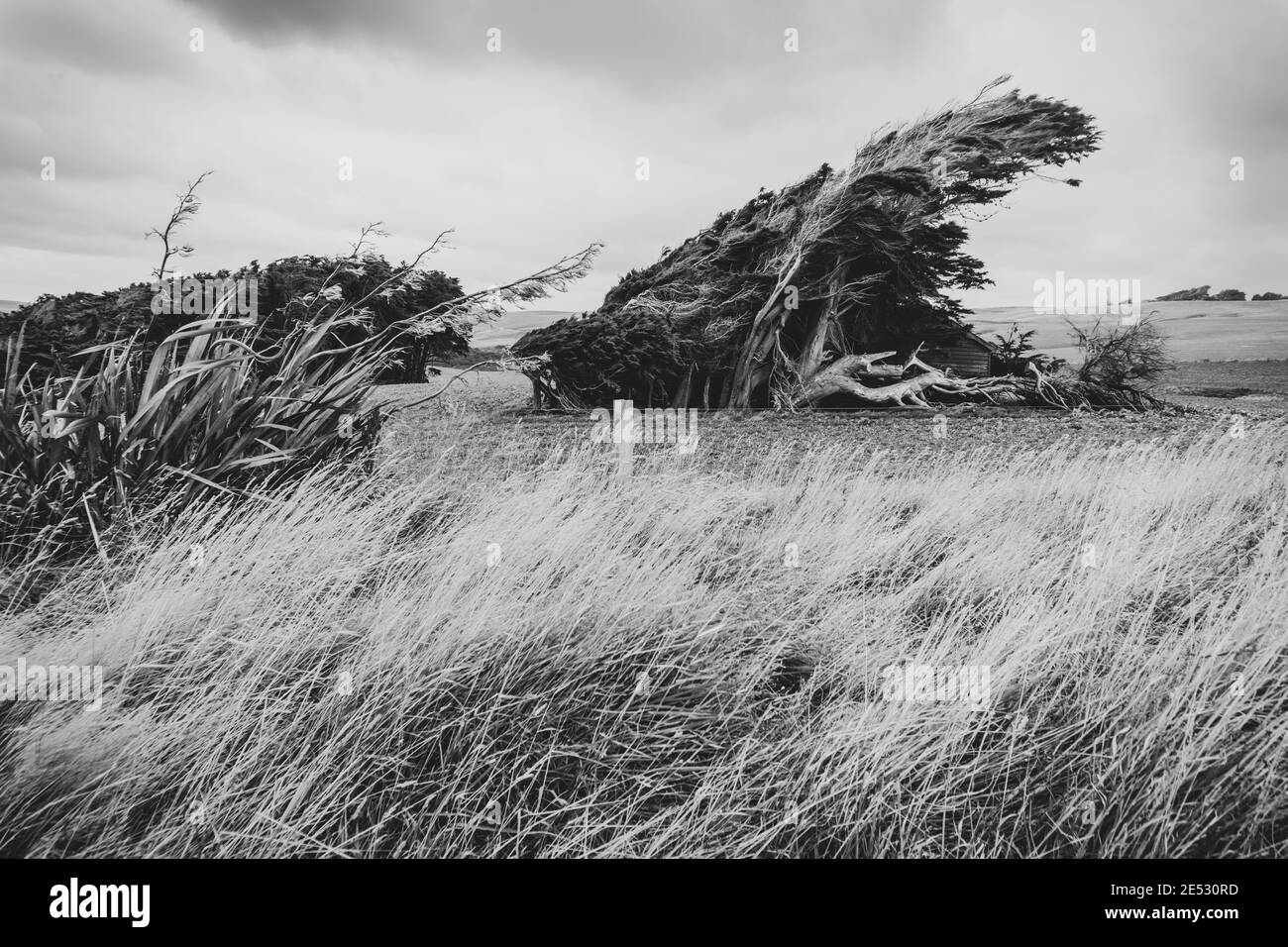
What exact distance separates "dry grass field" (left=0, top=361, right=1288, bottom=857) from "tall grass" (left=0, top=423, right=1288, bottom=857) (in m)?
0.02

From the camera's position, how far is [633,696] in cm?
331

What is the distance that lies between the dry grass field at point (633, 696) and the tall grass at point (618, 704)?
0.02 metres

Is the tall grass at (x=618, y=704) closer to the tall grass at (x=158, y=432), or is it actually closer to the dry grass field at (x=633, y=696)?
the dry grass field at (x=633, y=696)

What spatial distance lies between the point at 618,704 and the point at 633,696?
181 millimetres

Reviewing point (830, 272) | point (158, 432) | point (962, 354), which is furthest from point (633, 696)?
point (962, 354)

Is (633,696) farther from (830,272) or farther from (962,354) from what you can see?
(962,354)

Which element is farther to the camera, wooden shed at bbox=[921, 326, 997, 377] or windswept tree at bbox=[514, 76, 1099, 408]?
wooden shed at bbox=[921, 326, 997, 377]

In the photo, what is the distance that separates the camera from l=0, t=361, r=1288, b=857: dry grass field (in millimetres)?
2773

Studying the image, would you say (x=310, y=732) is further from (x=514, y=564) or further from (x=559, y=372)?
(x=559, y=372)

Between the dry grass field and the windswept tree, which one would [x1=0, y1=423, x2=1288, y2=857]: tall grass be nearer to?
the dry grass field

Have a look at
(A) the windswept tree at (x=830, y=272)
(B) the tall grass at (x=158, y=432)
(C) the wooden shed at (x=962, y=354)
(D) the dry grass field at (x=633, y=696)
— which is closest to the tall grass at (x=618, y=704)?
(D) the dry grass field at (x=633, y=696)

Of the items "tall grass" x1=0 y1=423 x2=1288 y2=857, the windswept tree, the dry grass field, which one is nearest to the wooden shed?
the windswept tree

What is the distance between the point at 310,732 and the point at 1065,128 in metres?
19.3
